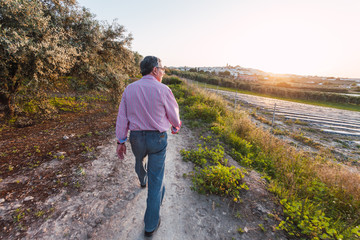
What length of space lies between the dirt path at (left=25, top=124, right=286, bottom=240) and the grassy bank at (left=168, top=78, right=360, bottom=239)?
0.39 meters

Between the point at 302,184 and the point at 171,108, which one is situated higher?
the point at 171,108

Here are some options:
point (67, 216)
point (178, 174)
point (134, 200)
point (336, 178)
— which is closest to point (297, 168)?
point (336, 178)

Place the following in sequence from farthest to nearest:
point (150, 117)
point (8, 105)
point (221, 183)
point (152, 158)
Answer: point (8, 105) → point (221, 183) → point (152, 158) → point (150, 117)

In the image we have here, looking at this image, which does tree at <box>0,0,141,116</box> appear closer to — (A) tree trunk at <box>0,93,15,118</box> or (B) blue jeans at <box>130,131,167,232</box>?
(A) tree trunk at <box>0,93,15,118</box>

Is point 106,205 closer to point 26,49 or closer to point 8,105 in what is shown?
point 26,49

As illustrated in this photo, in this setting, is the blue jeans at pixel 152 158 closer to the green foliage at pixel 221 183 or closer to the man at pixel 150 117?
the man at pixel 150 117

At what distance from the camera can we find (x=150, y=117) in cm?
199

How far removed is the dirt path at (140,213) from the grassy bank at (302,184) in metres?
0.39

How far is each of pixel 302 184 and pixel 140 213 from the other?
4125 millimetres

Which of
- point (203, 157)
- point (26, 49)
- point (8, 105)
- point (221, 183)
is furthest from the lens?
point (8, 105)

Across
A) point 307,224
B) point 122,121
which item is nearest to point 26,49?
point 122,121

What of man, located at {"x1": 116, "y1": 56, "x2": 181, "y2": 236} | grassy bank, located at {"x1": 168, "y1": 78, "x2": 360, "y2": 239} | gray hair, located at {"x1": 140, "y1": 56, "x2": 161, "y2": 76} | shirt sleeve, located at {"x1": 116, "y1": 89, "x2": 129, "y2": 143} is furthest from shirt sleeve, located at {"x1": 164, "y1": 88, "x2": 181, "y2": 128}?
Answer: grassy bank, located at {"x1": 168, "y1": 78, "x2": 360, "y2": 239}

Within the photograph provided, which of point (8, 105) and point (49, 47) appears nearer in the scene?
point (49, 47)

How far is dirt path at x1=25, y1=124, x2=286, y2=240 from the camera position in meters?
2.36
